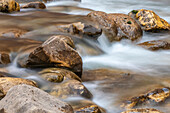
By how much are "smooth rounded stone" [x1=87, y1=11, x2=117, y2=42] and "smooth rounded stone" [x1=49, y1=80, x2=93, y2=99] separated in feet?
16.1

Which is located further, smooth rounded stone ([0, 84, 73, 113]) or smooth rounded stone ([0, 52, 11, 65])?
smooth rounded stone ([0, 52, 11, 65])

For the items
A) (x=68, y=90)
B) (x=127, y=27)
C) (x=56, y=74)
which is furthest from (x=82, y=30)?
(x=68, y=90)

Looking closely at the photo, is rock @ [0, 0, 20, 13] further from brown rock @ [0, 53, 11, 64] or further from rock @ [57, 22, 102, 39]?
brown rock @ [0, 53, 11, 64]

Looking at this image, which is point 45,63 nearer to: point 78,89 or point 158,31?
point 78,89

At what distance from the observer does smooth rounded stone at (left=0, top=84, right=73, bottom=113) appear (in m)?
2.28

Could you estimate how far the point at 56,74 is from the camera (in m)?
5.00

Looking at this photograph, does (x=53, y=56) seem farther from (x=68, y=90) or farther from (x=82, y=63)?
(x=68, y=90)

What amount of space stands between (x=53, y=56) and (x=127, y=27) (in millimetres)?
5091

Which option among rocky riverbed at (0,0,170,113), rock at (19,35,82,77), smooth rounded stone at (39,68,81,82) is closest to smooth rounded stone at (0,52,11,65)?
rocky riverbed at (0,0,170,113)

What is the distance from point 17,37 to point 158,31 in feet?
19.4

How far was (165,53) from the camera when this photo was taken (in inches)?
333

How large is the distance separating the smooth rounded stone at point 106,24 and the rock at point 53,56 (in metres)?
3.97

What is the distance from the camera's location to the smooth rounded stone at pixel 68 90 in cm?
448

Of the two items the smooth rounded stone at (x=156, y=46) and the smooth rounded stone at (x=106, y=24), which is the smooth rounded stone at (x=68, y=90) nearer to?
the smooth rounded stone at (x=156, y=46)
